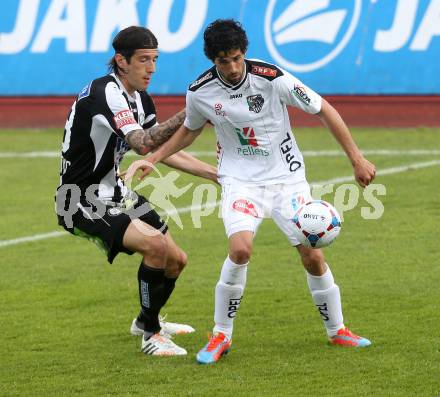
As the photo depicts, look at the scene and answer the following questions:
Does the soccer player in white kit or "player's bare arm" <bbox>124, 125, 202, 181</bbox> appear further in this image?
"player's bare arm" <bbox>124, 125, 202, 181</bbox>

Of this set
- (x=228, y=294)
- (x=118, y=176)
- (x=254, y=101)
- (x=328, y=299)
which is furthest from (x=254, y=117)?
(x=328, y=299)

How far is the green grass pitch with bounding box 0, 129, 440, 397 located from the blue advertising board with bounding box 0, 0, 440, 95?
4216 mm

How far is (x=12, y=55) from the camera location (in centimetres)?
2009

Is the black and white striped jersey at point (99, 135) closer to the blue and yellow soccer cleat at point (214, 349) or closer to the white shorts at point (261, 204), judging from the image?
the white shorts at point (261, 204)

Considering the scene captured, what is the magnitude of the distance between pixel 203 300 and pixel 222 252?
197 cm

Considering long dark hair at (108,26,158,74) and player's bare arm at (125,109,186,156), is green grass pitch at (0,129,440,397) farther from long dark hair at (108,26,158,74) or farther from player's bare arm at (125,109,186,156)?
long dark hair at (108,26,158,74)

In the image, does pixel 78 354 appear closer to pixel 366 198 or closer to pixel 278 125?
pixel 278 125

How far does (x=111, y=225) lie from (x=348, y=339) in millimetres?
1870

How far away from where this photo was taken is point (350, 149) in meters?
7.59

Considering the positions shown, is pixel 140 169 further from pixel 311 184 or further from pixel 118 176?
pixel 311 184

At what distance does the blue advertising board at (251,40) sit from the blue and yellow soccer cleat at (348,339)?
11485 millimetres

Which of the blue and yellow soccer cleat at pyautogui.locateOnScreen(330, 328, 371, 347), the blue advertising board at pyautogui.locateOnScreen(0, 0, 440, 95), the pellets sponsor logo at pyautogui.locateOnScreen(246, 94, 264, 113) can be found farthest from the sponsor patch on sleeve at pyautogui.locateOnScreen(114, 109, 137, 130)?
the blue advertising board at pyautogui.locateOnScreen(0, 0, 440, 95)

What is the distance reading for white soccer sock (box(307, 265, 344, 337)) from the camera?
7.95 m

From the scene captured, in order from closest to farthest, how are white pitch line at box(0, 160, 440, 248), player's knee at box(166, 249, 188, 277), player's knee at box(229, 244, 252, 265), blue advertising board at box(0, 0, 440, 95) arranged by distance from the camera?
player's knee at box(229, 244, 252, 265)
player's knee at box(166, 249, 188, 277)
white pitch line at box(0, 160, 440, 248)
blue advertising board at box(0, 0, 440, 95)
